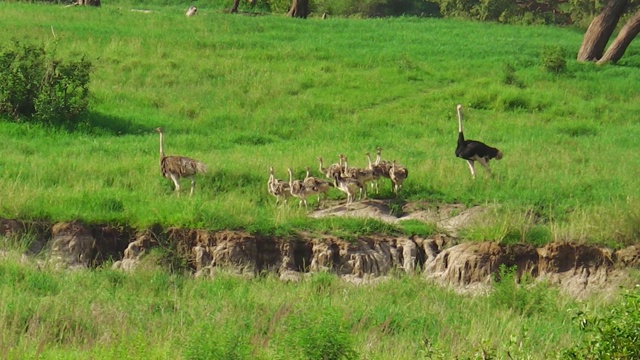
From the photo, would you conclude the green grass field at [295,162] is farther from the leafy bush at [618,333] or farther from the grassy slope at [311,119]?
the leafy bush at [618,333]

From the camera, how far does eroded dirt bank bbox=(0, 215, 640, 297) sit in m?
16.1

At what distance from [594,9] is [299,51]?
26.4 meters

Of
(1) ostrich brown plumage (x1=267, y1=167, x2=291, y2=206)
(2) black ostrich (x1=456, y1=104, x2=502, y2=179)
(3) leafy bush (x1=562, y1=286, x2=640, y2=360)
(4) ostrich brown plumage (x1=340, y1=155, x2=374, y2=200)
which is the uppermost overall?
(3) leafy bush (x1=562, y1=286, x2=640, y2=360)

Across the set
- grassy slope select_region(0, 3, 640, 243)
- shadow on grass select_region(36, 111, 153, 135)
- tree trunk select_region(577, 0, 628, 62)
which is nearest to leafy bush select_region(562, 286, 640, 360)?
grassy slope select_region(0, 3, 640, 243)

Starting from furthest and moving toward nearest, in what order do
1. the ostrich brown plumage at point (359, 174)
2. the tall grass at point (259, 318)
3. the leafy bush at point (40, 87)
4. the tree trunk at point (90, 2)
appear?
the tree trunk at point (90, 2) < the leafy bush at point (40, 87) < the ostrich brown plumage at point (359, 174) < the tall grass at point (259, 318)

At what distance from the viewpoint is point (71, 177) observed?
18.5 m

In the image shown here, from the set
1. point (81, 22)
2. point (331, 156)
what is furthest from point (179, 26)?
point (331, 156)

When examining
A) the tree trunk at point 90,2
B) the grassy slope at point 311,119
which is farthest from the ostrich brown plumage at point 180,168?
the tree trunk at point 90,2

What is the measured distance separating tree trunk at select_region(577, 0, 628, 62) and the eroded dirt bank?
18281mm

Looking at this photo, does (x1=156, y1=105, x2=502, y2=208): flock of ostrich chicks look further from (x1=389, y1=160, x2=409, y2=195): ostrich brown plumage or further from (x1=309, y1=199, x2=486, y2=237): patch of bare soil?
(x1=309, y1=199, x2=486, y2=237): patch of bare soil

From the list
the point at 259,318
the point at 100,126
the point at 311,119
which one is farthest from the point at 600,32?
the point at 259,318

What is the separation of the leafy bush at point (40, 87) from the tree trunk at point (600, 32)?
16.3m

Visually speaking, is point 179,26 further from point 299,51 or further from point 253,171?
point 253,171

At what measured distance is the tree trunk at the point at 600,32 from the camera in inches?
1312
